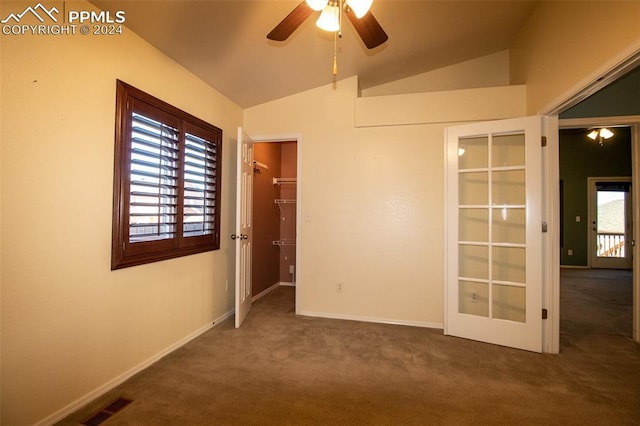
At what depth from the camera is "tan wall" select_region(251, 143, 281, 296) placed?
4238 millimetres

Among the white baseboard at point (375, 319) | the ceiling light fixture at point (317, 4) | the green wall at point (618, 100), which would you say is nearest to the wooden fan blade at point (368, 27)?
the ceiling light fixture at point (317, 4)

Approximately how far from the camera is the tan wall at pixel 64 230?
151cm

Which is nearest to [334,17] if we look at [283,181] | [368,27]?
[368,27]

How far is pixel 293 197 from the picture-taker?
16.4 feet

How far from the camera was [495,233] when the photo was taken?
2.86 meters

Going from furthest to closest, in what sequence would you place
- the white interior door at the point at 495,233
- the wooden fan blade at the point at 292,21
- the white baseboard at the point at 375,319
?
1. the white baseboard at the point at 375,319
2. the white interior door at the point at 495,233
3. the wooden fan blade at the point at 292,21

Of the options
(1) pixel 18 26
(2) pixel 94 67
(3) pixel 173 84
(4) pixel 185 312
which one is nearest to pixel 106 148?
(2) pixel 94 67

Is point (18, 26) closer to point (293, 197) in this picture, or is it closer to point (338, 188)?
point (338, 188)

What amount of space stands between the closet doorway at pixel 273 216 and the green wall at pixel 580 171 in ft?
21.2

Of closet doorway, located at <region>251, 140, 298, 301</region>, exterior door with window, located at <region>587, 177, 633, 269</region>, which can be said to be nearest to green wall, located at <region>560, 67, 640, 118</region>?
closet doorway, located at <region>251, 140, 298, 301</region>

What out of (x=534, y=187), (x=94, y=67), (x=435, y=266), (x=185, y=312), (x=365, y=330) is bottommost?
(x=365, y=330)

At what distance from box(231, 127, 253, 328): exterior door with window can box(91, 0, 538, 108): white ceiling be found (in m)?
0.65

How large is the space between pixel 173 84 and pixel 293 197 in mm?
2706

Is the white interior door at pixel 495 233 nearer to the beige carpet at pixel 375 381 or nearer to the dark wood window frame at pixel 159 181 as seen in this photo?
the beige carpet at pixel 375 381
